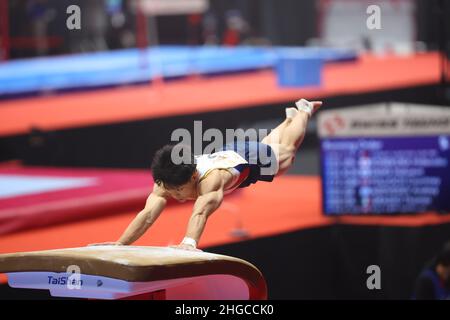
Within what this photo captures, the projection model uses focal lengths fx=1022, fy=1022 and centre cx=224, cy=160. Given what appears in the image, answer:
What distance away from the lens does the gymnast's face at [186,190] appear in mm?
2902

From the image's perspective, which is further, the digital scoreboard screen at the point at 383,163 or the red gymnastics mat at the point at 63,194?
the digital scoreboard screen at the point at 383,163

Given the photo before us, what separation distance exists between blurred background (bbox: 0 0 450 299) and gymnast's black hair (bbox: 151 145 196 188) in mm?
601

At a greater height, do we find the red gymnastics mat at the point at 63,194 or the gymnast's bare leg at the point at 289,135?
the gymnast's bare leg at the point at 289,135

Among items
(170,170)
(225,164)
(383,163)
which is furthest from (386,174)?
(170,170)

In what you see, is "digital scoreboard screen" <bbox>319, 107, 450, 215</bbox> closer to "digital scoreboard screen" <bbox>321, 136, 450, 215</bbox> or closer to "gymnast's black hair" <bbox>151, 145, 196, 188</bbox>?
"digital scoreboard screen" <bbox>321, 136, 450, 215</bbox>

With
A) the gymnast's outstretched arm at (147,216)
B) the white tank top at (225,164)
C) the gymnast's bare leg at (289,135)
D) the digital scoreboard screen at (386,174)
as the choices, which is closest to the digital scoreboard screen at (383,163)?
the digital scoreboard screen at (386,174)

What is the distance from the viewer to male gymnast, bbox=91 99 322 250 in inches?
113

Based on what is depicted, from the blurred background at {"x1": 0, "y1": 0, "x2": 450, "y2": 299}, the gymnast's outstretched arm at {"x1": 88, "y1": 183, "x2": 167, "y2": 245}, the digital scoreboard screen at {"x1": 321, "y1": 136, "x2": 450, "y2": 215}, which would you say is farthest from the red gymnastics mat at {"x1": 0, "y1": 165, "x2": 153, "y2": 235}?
the gymnast's outstretched arm at {"x1": 88, "y1": 183, "x2": 167, "y2": 245}

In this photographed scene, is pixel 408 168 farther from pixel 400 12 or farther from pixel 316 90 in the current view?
pixel 400 12

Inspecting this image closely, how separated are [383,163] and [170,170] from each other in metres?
3.12

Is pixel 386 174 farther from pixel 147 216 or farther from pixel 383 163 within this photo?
pixel 147 216

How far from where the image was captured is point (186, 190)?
2.92 metres

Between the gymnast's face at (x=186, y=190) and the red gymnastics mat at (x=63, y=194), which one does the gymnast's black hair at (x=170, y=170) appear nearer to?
the gymnast's face at (x=186, y=190)
